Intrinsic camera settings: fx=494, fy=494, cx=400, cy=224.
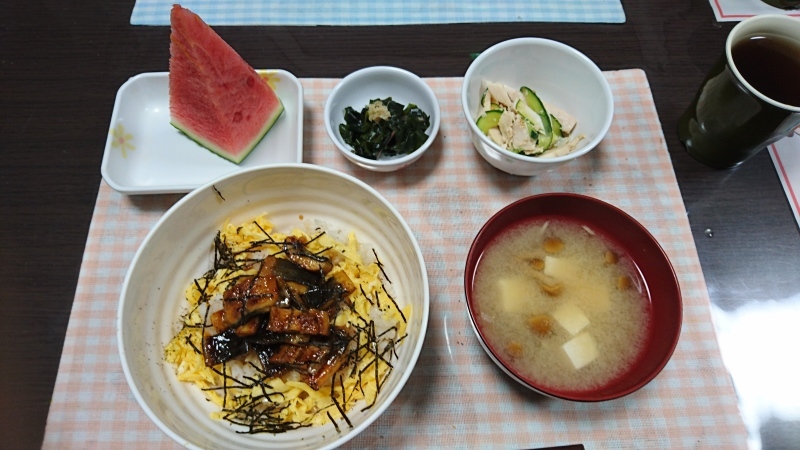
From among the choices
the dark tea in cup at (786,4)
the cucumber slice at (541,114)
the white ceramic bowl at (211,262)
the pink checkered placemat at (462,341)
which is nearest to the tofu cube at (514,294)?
the pink checkered placemat at (462,341)

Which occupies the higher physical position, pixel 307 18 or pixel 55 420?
pixel 307 18

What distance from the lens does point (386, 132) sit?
167 centimetres

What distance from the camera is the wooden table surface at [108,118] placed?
5.05 feet

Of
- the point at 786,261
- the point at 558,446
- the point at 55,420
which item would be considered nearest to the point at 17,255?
the point at 55,420

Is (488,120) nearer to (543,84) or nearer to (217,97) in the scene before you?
(543,84)

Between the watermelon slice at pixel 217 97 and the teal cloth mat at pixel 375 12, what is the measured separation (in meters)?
0.45

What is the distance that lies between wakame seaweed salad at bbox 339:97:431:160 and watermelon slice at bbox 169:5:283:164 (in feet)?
1.04

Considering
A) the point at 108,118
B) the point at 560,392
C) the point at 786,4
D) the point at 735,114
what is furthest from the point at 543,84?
the point at 108,118

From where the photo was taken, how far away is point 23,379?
145 cm

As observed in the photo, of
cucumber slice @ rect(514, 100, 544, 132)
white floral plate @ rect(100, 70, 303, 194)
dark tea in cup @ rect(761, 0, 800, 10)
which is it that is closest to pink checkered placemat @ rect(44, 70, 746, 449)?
white floral plate @ rect(100, 70, 303, 194)

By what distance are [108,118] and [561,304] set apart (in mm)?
1762

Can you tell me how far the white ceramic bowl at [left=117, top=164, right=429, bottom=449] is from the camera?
1.16 m

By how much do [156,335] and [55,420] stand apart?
0.40 m

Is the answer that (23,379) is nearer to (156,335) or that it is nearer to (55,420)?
(55,420)
